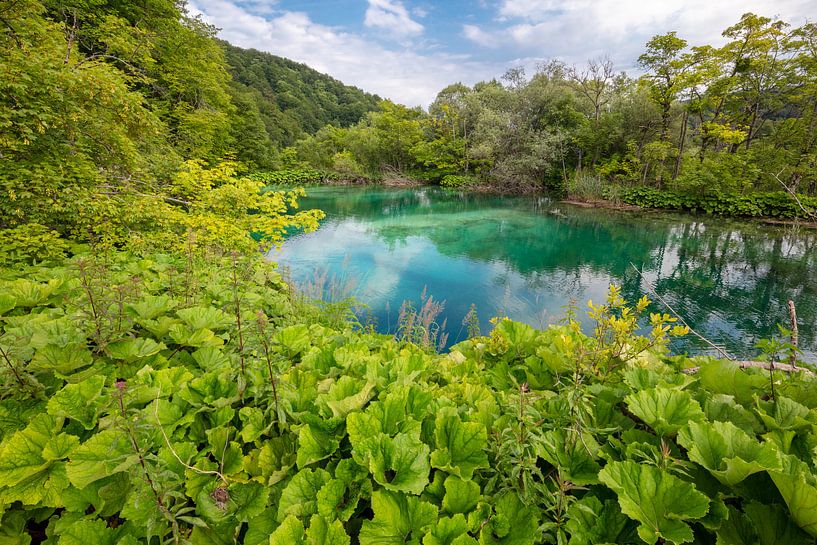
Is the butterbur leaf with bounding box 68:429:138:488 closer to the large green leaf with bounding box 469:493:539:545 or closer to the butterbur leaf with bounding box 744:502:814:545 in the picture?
the large green leaf with bounding box 469:493:539:545

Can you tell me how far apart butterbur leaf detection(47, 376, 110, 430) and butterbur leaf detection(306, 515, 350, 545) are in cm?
98

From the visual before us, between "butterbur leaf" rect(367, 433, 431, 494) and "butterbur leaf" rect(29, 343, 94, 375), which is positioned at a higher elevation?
"butterbur leaf" rect(29, 343, 94, 375)

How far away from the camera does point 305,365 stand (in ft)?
6.01

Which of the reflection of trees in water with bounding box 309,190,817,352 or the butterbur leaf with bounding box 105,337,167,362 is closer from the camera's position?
the butterbur leaf with bounding box 105,337,167,362

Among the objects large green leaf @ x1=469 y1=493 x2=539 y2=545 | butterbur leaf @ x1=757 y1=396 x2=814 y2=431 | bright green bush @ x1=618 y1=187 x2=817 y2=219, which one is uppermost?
bright green bush @ x1=618 y1=187 x2=817 y2=219

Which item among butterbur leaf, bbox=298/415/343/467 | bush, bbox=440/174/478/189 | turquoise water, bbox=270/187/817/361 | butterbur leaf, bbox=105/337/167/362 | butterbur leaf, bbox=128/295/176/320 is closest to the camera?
butterbur leaf, bbox=298/415/343/467

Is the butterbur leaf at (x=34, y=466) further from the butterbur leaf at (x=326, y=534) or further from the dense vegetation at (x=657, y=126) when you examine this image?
the dense vegetation at (x=657, y=126)

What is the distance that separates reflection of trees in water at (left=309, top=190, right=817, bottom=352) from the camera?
28.2ft

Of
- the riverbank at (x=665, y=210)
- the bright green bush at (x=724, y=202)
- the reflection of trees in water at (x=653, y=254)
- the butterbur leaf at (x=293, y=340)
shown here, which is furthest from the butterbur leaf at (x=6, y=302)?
the bright green bush at (x=724, y=202)

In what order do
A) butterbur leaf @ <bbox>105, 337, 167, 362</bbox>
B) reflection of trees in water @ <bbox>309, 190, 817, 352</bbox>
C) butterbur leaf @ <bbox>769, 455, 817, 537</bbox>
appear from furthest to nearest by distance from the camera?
reflection of trees in water @ <bbox>309, 190, 817, 352</bbox> < butterbur leaf @ <bbox>105, 337, 167, 362</bbox> < butterbur leaf @ <bbox>769, 455, 817, 537</bbox>

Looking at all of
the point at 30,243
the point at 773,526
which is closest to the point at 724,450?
the point at 773,526

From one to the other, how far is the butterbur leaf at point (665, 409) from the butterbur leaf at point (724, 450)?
67 mm

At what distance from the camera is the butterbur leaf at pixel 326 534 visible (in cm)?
94

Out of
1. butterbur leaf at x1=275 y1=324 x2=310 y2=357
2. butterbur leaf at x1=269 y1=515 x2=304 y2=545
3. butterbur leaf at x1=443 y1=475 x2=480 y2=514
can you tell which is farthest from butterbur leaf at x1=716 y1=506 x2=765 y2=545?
butterbur leaf at x1=275 y1=324 x2=310 y2=357
